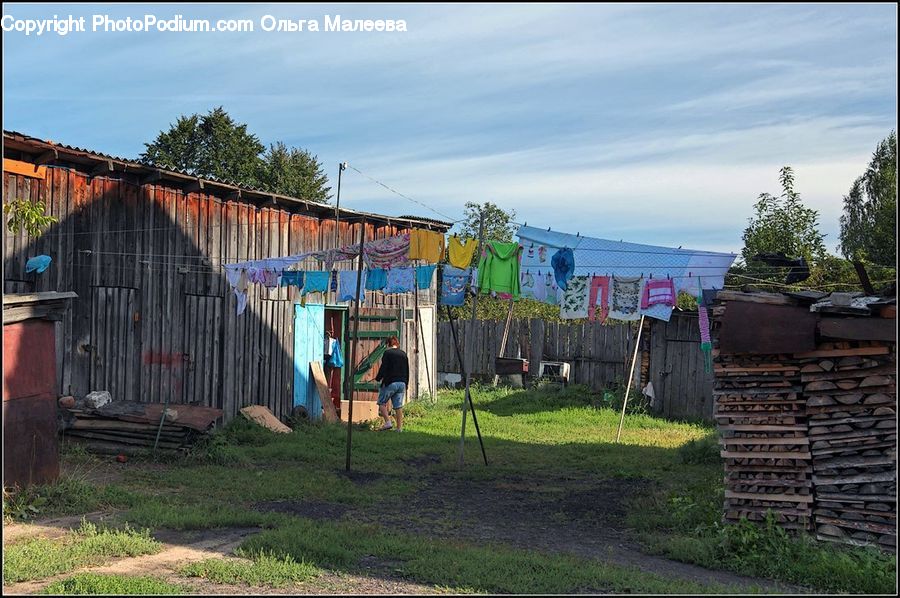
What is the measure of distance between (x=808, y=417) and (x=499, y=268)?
5.26 metres

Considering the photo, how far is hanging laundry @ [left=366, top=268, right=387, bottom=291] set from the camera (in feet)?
45.1

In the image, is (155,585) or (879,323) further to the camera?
(879,323)

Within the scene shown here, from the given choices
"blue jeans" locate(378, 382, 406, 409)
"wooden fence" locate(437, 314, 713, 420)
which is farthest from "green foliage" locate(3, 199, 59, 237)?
"wooden fence" locate(437, 314, 713, 420)

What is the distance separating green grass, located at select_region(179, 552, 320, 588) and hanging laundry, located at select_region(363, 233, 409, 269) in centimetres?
658

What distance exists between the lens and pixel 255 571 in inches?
262

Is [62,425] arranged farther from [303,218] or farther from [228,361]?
[303,218]

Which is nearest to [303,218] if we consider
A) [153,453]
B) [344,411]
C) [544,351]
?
[344,411]

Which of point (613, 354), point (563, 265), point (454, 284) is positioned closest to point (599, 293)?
point (563, 265)

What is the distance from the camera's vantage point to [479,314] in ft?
91.6

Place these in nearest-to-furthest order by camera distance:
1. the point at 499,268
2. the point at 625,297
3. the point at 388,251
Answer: the point at 625,297, the point at 499,268, the point at 388,251

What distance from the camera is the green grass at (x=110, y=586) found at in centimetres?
597

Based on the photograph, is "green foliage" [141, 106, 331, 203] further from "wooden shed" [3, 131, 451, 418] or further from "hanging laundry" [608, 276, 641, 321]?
"hanging laundry" [608, 276, 641, 321]

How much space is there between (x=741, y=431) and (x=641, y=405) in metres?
10.8

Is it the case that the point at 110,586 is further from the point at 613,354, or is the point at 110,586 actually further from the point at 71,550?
the point at 613,354
